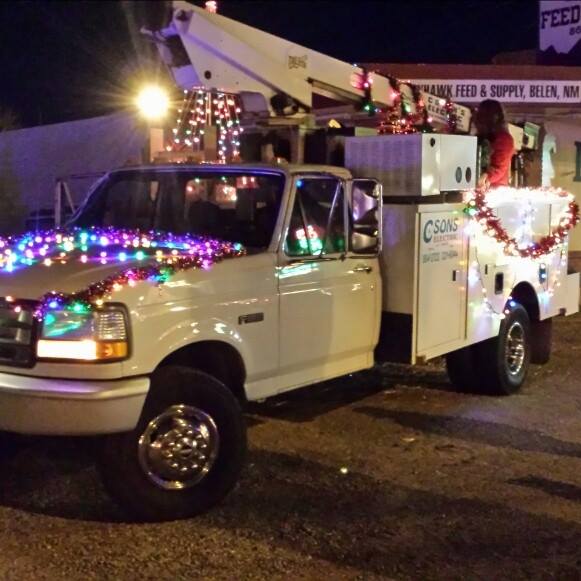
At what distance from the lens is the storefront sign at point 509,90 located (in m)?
14.5

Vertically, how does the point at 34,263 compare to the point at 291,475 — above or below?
above

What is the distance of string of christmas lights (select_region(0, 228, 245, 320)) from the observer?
16.3 feet

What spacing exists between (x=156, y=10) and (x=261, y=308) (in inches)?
92.0

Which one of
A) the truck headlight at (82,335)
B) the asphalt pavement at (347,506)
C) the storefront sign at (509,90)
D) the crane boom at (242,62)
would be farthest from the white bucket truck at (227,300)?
the storefront sign at (509,90)

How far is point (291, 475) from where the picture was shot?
610 centimetres

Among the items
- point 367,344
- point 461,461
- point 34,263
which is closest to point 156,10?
point 34,263

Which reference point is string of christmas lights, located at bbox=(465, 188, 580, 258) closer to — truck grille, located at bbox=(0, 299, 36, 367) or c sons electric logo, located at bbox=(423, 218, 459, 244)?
c sons electric logo, located at bbox=(423, 218, 459, 244)

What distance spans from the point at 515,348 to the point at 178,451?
14.2 feet

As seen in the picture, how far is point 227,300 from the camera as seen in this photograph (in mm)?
5645

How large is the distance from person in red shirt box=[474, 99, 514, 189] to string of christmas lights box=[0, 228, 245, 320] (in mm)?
3389

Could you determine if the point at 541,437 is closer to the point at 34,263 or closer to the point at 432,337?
the point at 432,337

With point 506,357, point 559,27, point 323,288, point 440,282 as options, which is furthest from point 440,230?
point 559,27

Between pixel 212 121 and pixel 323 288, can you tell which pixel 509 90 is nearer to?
pixel 212 121

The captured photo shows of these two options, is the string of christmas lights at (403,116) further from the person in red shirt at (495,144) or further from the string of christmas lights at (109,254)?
the string of christmas lights at (109,254)
